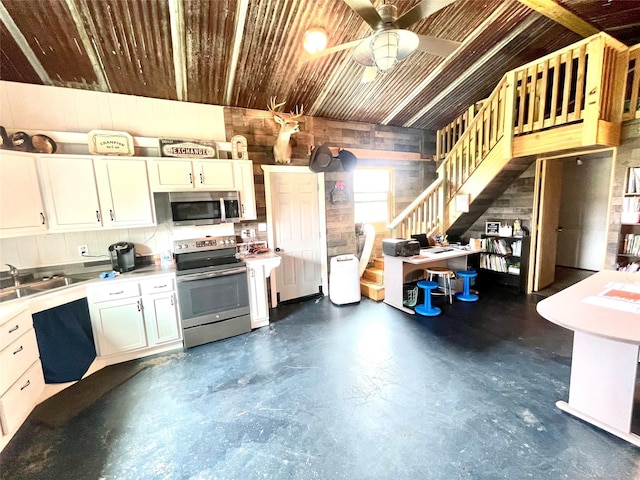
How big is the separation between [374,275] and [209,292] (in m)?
2.68

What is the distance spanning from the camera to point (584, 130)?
315cm

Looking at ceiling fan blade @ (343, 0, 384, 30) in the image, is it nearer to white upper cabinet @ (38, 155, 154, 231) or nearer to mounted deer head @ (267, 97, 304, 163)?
mounted deer head @ (267, 97, 304, 163)

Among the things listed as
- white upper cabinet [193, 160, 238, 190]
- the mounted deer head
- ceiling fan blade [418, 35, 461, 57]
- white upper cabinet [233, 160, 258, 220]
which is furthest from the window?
ceiling fan blade [418, 35, 461, 57]

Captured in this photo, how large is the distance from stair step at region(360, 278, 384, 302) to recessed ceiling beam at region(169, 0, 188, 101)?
3632mm

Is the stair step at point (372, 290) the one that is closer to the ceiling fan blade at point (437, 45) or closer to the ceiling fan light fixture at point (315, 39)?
the ceiling fan blade at point (437, 45)

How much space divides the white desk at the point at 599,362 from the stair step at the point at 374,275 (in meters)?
2.64

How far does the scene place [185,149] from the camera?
339cm

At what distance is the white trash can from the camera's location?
14.0 ft

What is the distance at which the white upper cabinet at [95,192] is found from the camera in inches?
106

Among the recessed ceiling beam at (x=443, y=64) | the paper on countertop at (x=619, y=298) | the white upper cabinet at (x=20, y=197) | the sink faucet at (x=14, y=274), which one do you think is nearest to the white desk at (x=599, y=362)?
the paper on countertop at (x=619, y=298)

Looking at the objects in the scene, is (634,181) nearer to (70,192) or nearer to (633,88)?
(633,88)

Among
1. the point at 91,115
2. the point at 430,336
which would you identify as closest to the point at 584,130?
the point at 430,336

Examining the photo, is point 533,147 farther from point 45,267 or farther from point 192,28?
point 45,267

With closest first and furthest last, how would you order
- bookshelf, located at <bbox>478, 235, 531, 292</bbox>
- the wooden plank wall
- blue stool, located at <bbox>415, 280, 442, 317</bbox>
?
blue stool, located at <bbox>415, 280, 442, 317</bbox>
the wooden plank wall
bookshelf, located at <bbox>478, 235, 531, 292</bbox>
